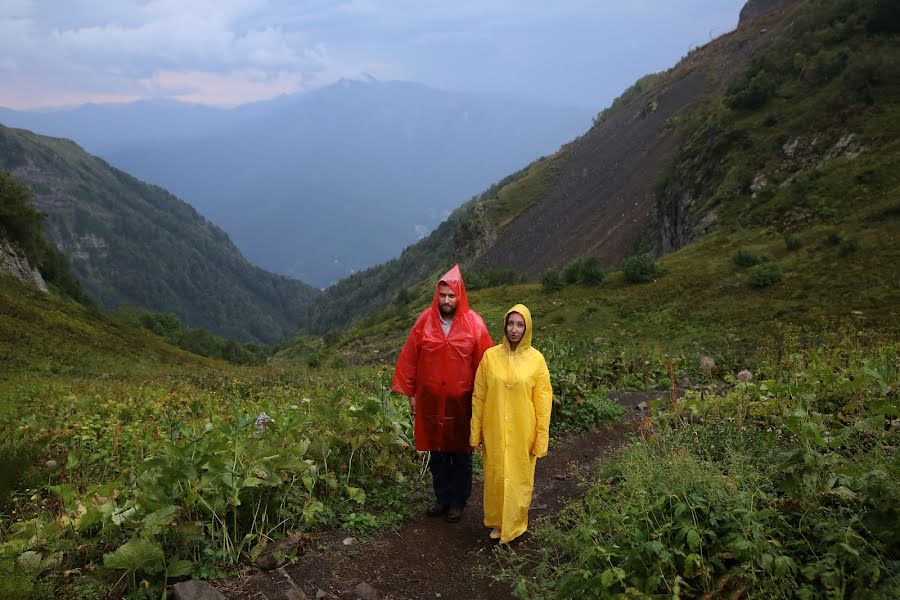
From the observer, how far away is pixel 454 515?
202 inches

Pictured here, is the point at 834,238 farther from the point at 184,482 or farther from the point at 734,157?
the point at 184,482

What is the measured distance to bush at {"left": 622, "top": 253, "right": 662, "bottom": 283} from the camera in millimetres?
22664

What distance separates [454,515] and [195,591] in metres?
2.27

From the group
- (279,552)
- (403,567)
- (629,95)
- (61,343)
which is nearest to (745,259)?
(403,567)

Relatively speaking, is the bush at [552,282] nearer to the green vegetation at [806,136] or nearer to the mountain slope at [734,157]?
the mountain slope at [734,157]

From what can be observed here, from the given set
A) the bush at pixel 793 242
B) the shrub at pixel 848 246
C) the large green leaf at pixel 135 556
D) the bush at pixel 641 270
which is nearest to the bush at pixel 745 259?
the bush at pixel 793 242

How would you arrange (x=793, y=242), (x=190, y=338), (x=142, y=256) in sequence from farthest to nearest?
(x=142, y=256), (x=190, y=338), (x=793, y=242)

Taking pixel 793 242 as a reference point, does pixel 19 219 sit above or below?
above

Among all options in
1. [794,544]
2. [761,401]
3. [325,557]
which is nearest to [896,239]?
[761,401]

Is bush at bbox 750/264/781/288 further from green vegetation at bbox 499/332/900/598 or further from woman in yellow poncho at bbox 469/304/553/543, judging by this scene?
woman in yellow poncho at bbox 469/304/553/543

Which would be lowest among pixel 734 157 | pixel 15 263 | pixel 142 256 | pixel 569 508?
pixel 142 256

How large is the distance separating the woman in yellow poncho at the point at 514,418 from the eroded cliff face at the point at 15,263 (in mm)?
36820

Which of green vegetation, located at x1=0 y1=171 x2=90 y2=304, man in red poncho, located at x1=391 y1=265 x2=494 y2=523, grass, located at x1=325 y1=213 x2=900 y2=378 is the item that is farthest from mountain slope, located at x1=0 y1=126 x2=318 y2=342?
man in red poncho, located at x1=391 y1=265 x2=494 y2=523

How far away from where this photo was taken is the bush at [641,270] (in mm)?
22664
